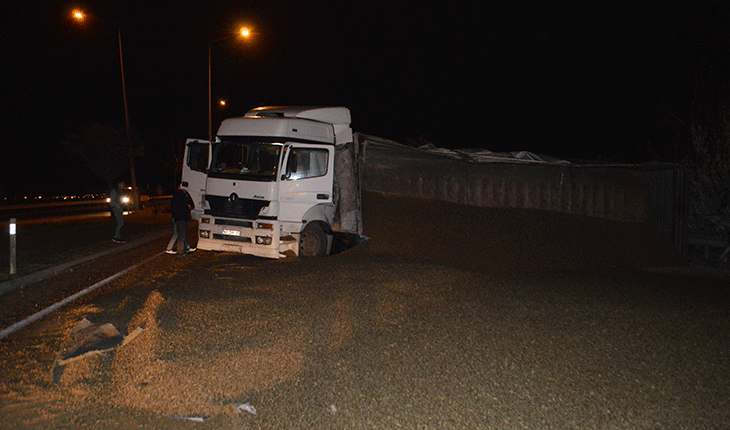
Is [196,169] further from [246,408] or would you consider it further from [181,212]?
[246,408]

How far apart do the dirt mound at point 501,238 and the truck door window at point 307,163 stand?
1.19m

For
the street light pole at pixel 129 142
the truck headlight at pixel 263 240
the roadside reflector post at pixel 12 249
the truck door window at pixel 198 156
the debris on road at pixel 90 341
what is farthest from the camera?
the street light pole at pixel 129 142

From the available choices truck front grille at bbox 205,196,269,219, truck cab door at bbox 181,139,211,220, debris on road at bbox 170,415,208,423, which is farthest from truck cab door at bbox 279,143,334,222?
debris on road at bbox 170,415,208,423

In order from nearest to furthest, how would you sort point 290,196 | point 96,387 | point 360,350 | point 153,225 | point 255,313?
point 96,387
point 360,350
point 255,313
point 290,196
point 153,225

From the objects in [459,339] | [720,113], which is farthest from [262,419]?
[720,113]

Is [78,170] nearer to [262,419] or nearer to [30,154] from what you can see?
[30,154]

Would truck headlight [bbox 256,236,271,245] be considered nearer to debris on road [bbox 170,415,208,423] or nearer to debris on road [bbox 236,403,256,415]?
debris on road [bbox 236,403,256,415]

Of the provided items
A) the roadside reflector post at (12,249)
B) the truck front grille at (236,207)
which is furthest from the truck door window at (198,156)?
the roadside reflector post at (12,249)

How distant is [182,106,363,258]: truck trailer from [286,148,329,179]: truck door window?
0.07ft

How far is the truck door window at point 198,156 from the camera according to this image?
12102mm

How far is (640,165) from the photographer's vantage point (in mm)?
12531

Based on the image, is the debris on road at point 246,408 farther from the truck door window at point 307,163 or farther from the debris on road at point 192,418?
the truck door window at point 307,163

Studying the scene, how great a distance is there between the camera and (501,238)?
11.6m

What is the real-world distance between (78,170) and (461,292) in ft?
174
